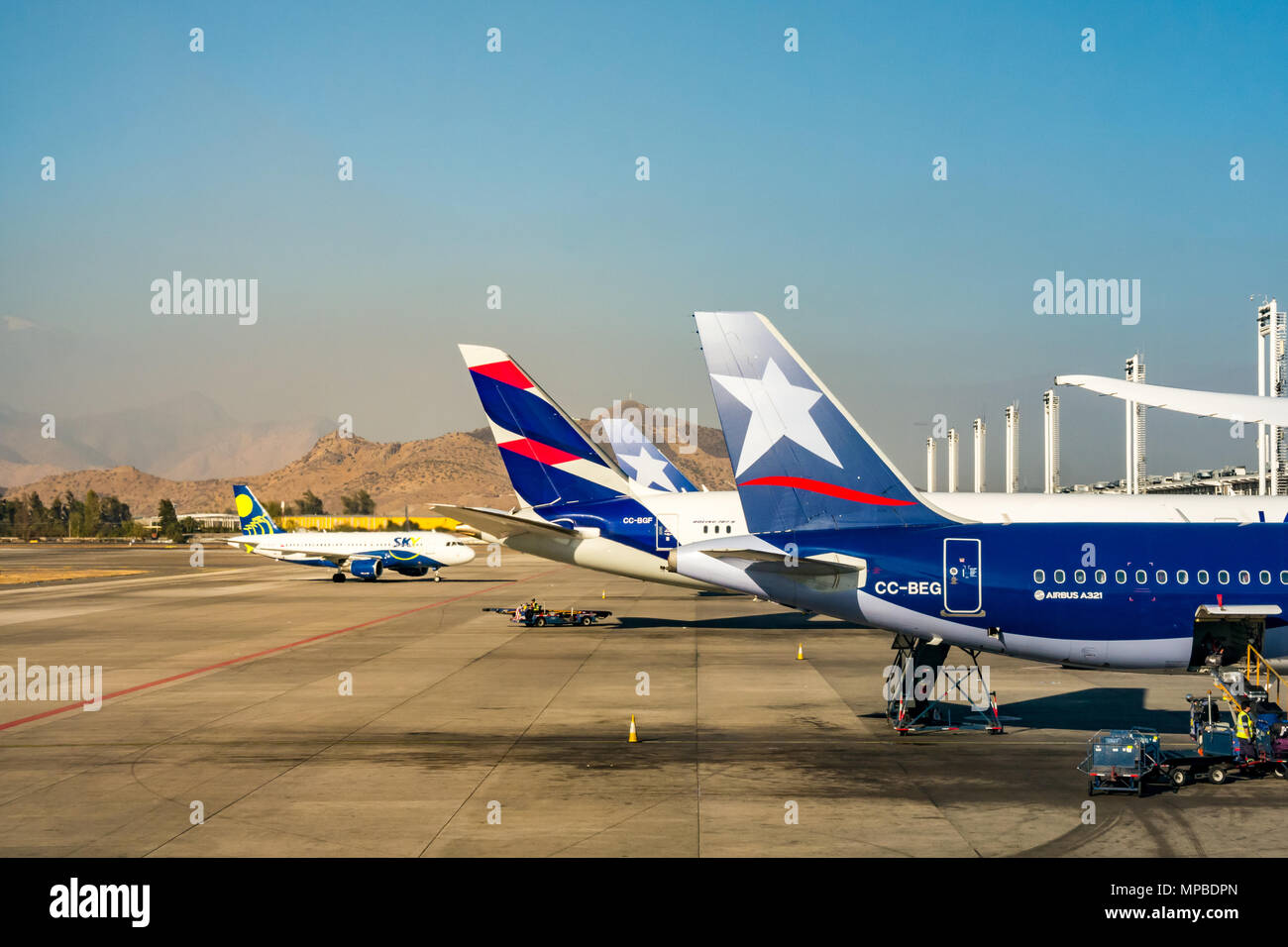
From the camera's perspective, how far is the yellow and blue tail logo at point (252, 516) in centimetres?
8331

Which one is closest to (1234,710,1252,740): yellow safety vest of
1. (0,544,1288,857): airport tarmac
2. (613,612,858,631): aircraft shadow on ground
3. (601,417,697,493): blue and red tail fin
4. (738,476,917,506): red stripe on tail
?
(0,544,1288,857): airport tarmac

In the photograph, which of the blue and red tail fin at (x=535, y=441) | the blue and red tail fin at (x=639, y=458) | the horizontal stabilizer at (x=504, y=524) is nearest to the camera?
the horizontal stabilizer at (x=504, y=524)

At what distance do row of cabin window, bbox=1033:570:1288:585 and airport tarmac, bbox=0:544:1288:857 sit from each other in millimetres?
3418

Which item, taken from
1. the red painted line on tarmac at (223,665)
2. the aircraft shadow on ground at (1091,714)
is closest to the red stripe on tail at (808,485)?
the aircraft shadow on ground at (1091,714)

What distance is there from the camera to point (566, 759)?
63.1 feet

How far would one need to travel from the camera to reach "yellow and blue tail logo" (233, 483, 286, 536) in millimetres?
83312

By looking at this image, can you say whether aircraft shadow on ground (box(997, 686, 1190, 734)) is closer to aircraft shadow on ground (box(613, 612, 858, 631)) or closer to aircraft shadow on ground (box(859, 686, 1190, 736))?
aircraft shadow on ground (box(859, 686, 1190, 736))

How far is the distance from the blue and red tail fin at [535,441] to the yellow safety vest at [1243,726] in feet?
82.2

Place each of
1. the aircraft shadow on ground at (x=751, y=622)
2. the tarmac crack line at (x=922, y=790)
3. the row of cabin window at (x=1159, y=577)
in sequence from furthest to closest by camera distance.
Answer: the aircraft shadow on ground at (x=751, y=622), the row of cabin window at (x=1159, y=577), the tarmac crack line at (x=922, y=790)

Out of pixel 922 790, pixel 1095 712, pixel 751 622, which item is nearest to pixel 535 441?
pixel 751 622

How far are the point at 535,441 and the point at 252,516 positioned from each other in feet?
175

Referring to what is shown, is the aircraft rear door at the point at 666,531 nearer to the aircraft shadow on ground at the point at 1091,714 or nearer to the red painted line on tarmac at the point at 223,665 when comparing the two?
the red painted line on tarmac at the point at 223,665

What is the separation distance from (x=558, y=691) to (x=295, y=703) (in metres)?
6.68

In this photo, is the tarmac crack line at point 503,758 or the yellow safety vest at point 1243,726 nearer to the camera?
the tarmac crack line at point 503,758
